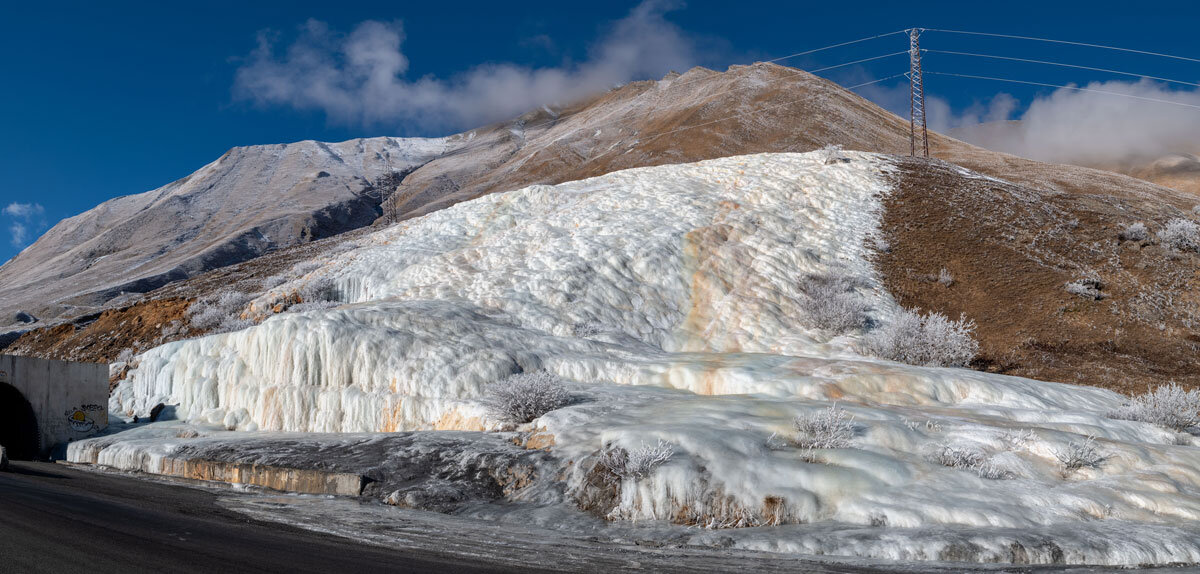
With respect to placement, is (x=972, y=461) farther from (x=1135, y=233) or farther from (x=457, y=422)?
(x=1135, y=233)

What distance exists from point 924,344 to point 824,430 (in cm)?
1012

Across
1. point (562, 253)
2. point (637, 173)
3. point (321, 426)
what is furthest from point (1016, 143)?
point (321, 426)

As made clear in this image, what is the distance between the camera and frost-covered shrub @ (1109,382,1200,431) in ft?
44.0

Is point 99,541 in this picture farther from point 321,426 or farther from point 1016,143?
point 1016,143

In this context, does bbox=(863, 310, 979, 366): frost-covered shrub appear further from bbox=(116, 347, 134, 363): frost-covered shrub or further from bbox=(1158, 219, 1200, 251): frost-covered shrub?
bbox=(116, 347, 134, 363): frost-covered shrub

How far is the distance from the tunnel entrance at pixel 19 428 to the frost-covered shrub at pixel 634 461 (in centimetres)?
1786

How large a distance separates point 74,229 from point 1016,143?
198759 mm

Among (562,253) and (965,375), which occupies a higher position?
(562,253)

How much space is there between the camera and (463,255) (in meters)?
27.1

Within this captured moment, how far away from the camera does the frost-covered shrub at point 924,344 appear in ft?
63.4

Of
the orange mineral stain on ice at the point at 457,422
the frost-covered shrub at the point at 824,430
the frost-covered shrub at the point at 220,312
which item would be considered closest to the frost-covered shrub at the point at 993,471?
the frost-covered shrub at the point at 824,430

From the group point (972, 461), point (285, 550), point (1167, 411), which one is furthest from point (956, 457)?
point (285, 550)

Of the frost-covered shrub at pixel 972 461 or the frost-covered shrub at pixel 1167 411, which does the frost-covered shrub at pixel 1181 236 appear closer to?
the frost-covered shrub at pixel 1167 411

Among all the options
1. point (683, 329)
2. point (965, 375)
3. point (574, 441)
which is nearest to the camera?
point (574, 441)
